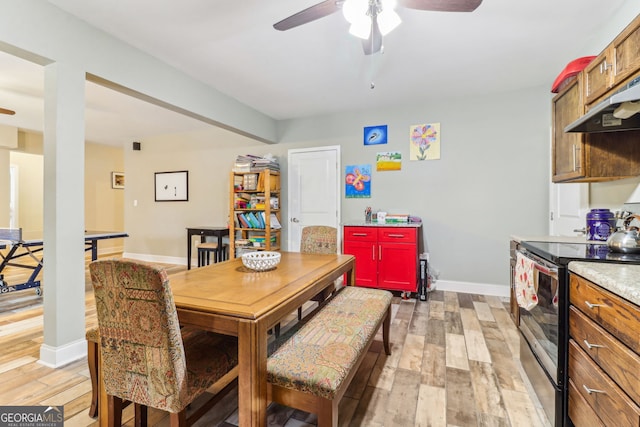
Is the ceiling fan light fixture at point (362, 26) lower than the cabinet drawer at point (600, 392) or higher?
higher

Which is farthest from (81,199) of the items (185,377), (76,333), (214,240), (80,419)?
(214,240)

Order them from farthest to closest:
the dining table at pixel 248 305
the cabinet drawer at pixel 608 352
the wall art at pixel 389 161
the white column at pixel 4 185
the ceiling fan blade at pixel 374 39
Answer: the white column at pixel 4 185 < the wall art at pixel 389 161 < the ceiling fan blade at pixel 374 39 < the dining table at pixel 248 305 < the cabinet drawer at pixel 608 352

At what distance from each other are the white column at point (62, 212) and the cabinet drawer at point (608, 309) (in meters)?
3.02

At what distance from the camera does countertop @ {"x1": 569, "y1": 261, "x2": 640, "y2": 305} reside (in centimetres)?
94

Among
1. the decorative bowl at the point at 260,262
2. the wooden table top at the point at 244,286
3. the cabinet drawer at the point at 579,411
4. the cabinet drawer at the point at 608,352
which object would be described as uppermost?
the decorative bowl at the point at 260,262

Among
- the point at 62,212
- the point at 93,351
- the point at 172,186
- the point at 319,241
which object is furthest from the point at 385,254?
the point at 172,186

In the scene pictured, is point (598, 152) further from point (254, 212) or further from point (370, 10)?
point (254, 212)

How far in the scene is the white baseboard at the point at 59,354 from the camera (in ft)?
6.79

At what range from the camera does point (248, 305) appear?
1248mm

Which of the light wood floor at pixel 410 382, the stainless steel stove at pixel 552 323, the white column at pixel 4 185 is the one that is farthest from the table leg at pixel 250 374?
the white column at pixel 4 185

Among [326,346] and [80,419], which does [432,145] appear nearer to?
[326,346]

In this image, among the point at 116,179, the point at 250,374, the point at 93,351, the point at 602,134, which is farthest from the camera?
the point at 116,179

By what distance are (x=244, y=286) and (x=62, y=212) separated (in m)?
1.57

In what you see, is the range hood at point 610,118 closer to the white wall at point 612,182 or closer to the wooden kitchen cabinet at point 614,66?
the wooden kitchen cabinet at point 614,66
